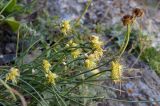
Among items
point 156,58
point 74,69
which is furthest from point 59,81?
point 156,58

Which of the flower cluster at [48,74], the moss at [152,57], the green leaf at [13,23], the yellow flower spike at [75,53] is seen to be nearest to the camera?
the flower cluster at [48,74]

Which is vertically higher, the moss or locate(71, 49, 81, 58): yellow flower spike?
the moss

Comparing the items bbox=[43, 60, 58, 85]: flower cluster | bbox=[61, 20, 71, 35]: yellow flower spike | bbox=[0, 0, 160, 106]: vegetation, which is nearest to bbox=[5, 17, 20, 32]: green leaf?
bbox=[0, 0, 160, 106]: vegetation

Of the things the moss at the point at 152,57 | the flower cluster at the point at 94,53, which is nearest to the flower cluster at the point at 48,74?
the flower cluster at the point at 94,53

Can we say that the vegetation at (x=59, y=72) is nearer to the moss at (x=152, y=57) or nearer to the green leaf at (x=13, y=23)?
the green leaf at (x=13, y=23)

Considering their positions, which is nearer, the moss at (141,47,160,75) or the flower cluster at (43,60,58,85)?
the flower cluster at (43,60,58,85)

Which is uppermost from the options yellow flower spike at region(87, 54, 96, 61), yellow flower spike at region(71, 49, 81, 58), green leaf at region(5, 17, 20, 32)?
green leaf at region(5, 17, 20, 32)

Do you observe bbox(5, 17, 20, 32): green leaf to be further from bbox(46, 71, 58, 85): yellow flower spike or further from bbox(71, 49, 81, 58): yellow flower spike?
bbox(46, 71, 58, 85): yellow flower spike

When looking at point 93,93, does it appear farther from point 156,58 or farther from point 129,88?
point 156,58

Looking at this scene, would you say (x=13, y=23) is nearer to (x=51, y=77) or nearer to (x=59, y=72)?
(x=59, y=72)
